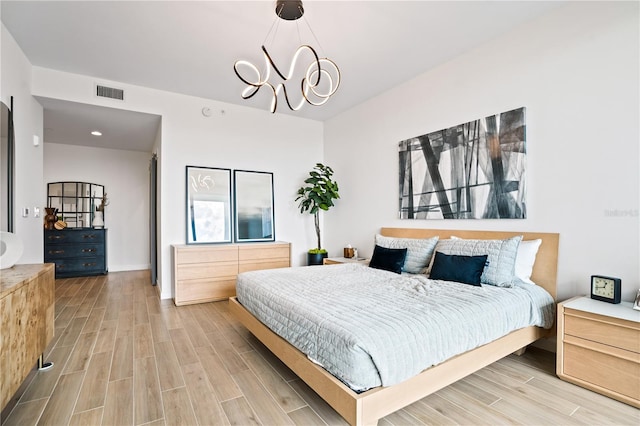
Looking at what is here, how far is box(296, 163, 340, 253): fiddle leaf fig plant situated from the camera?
4973 mm

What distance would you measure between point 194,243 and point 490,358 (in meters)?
3.89

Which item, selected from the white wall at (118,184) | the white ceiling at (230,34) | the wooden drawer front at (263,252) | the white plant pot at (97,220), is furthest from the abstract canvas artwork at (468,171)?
the white plant pot at (97,220)

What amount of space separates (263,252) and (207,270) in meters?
0.82

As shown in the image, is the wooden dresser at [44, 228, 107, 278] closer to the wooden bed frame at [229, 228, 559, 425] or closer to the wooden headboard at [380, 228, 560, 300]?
the wooden bed frame at [229, 228, 559, 425]

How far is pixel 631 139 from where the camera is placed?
7.35 feet

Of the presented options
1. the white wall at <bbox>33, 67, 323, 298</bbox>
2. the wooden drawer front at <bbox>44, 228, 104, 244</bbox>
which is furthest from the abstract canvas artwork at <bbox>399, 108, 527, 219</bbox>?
the wooden drawer front at <bbox>44, 228, 104, 244</bbox>

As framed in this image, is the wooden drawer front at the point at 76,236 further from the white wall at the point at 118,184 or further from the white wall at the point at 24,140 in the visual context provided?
the white wall at the point at 24,140

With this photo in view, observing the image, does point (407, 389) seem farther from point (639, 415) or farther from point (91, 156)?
point (91, 156)

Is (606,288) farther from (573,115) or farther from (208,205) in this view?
(208,205)

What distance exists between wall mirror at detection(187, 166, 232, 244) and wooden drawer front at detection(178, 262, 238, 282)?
502mm

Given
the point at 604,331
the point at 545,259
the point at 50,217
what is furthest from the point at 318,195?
the point at 50,217

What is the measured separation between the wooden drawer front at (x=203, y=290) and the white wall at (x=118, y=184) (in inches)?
147

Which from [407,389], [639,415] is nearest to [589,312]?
[639,415]

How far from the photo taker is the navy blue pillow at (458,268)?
8.61ft
